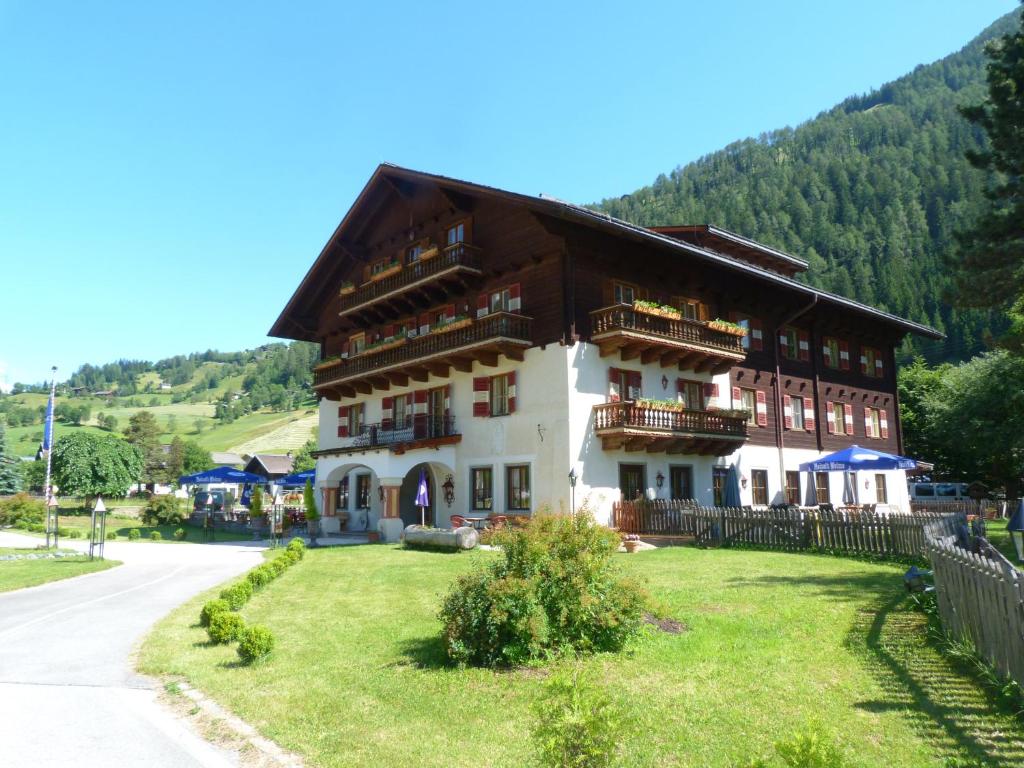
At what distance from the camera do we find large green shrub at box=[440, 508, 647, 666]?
8.61m

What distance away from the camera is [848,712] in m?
6.46

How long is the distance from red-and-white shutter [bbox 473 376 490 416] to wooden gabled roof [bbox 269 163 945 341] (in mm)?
6519

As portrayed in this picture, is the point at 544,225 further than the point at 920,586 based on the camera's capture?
Yes

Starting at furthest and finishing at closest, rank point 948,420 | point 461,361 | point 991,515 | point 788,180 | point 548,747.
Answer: point 788,180 < point 948,420 < point 991,515 < point 461,361 < point 548,747

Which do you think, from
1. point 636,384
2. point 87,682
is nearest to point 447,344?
point 636,384

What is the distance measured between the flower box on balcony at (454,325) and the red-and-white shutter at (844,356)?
2042 cm

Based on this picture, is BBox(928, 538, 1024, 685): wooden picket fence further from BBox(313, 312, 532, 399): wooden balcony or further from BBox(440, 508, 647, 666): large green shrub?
BBox(313, 312, 532, 399): wooden balcony

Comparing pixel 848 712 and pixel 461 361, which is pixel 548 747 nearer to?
pixel 848 712

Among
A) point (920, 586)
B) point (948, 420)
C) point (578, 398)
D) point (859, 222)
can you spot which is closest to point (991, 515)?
point (948, 420)

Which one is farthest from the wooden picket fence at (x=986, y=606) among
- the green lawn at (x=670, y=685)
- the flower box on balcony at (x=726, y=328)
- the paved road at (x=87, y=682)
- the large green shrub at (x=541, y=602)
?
the flower box on balcony at (x=726, y=328)

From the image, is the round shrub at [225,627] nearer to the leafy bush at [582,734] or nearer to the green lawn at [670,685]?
the green lawn at [670,685]

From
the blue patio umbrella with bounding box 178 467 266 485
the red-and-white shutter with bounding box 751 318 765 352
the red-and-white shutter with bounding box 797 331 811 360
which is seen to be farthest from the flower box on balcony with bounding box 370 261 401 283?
the red-and-white shutter with bounding box 797 331 811 360

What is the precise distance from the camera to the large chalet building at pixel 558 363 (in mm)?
25328

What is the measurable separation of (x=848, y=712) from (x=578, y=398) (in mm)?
18667
